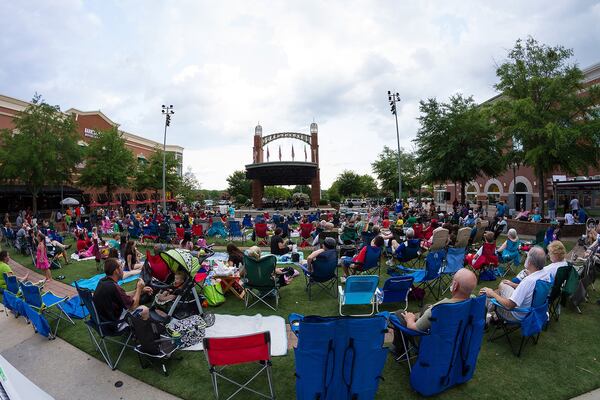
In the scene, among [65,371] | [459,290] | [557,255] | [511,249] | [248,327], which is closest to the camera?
[459,290]

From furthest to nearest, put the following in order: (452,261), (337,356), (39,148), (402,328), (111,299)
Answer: (39,148), (452,261), (111,299), (402,328), (337,356)

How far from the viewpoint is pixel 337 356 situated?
3012mm

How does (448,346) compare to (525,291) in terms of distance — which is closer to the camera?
(448,346)

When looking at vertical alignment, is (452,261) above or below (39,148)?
below

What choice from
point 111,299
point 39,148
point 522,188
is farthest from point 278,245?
A: point 522,188

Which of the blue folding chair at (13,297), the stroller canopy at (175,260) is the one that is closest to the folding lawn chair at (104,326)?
the stroller canopy at (175,260)

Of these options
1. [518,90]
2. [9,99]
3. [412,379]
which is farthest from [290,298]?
[9,99]

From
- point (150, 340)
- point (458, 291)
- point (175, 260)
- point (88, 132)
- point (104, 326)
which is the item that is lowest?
point (150, 340)

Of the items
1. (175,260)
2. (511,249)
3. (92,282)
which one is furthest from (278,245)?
(511,249)

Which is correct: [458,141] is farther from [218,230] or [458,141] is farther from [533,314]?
[533,314]

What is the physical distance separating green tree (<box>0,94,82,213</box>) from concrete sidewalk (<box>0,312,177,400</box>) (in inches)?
946

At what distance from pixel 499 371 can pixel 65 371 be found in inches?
219

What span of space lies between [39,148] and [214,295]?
25865 mm

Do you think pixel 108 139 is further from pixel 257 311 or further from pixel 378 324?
pixel 378 324
